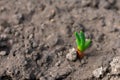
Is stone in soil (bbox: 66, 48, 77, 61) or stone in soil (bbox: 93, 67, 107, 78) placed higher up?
stone in soil (bbox: 66, 48, 77, 61)

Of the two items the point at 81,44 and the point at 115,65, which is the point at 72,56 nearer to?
the point at 81,44

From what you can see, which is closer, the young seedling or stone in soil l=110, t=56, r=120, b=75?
Result: stone in soil l=110, t=56, r=120, b=75

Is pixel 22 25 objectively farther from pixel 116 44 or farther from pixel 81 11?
pixel 116 44

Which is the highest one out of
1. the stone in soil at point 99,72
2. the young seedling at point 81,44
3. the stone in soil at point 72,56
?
the young seedling at point 81,44

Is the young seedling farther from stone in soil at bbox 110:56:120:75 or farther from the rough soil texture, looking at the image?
stone in soil at bbox 110:56:120:75

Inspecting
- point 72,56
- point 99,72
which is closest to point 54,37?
point 72,56

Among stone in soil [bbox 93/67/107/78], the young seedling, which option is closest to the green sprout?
the young seedling

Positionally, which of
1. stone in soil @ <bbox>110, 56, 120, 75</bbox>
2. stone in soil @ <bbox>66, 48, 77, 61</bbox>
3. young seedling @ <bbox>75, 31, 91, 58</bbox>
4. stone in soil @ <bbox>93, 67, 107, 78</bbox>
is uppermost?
young seedling @ <bbox>75, 31, 91, 58</bbox>

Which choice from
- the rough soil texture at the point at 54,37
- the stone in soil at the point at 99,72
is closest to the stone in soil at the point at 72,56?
the rough soil texture at the point at 54,37

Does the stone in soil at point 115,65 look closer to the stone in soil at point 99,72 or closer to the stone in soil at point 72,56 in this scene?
the stone in soil at point 99,72

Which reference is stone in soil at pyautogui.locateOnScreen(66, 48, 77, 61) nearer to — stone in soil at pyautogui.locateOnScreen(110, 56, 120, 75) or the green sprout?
the green sprout
